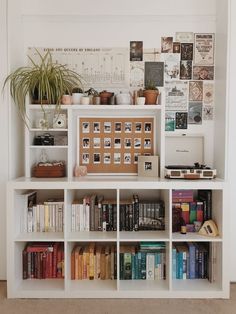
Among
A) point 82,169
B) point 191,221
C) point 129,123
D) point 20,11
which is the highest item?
point 20,11

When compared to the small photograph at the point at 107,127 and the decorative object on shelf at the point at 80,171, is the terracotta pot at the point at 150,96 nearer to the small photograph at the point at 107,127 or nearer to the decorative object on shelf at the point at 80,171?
the small photograph at the point at 107,127

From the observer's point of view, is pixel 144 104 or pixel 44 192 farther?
pixel 44 192

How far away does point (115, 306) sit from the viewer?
1.99 m

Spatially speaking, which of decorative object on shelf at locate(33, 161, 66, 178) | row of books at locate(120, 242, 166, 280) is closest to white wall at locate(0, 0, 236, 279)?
decorative object on shelf at locate(33, 161, 66, 178)

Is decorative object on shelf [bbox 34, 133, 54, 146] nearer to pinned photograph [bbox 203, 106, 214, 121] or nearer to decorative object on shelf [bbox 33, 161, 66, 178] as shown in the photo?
decorative object on shelf [bbox 33, 161, 66, 178]

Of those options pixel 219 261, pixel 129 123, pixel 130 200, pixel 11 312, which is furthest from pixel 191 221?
pixel 11 312

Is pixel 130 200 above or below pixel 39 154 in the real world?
below

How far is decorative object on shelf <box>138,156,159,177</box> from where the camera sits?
7.56ft

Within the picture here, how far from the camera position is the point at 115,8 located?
247cm

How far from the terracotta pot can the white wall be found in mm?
470

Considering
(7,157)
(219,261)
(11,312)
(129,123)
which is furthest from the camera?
(129,123)

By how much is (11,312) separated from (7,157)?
1.04m

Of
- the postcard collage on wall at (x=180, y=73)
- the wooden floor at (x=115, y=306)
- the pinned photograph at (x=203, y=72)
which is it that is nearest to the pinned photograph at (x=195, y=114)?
the postcard collage on wall at (x=180, y=73)

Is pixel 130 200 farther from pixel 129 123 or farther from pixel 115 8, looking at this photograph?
pixel 115 8
